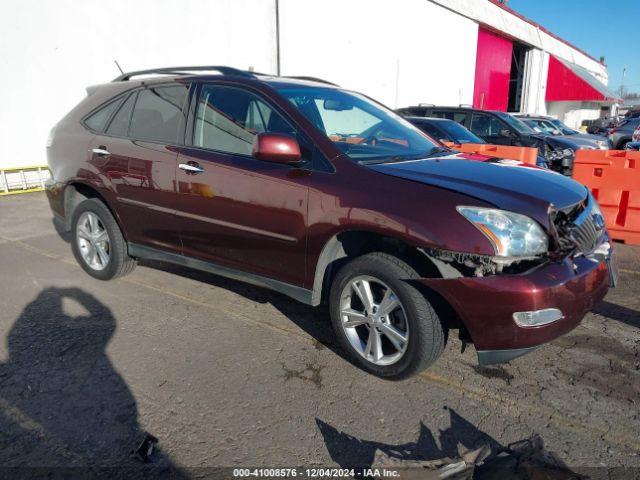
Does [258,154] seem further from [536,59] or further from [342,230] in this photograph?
[536,59]

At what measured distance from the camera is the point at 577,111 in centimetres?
4294

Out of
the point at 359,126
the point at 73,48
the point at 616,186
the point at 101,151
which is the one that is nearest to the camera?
the point at 359,126

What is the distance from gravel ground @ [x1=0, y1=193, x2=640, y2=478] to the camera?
2396 mm

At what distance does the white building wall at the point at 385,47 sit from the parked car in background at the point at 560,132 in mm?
6018

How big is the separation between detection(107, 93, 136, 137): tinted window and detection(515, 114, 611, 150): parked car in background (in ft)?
32.8

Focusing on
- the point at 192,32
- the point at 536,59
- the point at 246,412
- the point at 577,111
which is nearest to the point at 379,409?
the point at 246,412

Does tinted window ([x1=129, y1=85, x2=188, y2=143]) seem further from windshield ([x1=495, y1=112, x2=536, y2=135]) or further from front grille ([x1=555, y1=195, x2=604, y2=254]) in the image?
windshield ([x1=495, y1=112, x2=536, y2=135])

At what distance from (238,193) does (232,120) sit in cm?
62

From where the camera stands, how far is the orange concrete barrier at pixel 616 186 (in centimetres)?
590

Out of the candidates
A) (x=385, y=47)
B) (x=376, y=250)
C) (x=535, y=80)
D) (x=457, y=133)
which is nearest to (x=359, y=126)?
(x=376, y=250)

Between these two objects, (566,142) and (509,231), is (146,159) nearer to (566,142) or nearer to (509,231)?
(509,231)

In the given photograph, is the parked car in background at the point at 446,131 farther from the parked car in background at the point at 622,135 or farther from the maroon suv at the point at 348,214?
the parked car in background at the point at 622,135

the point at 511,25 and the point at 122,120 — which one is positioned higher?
the point at 511,25

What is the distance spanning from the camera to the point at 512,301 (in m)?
2.46
